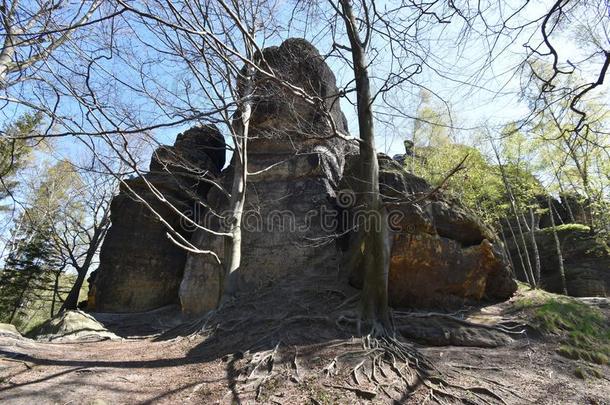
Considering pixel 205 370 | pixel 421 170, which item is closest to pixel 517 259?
pixel 421 170

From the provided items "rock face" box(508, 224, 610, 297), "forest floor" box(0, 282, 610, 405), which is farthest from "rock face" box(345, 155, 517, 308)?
"rock face" box(508, 224, 610, 297)

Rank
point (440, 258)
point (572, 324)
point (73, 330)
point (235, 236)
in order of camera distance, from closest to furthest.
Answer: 1. point (572, 324)
2. point (440, 258)
3. point (235, 236)
4. point (73, 330)

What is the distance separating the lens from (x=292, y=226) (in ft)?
33.5

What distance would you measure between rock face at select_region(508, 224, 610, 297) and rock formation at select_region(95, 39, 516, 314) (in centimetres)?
→ 906

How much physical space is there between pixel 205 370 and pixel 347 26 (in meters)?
5.52

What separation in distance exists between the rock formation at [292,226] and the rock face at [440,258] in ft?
0.07

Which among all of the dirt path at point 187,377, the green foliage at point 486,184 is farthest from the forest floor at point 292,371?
the green foliage at point 486,184

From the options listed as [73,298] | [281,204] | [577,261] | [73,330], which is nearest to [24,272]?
[73,298]

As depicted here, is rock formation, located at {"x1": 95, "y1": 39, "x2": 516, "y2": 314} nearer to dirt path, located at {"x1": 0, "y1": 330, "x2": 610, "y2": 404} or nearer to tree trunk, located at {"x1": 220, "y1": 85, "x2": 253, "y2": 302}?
tree trunk, located at {"x1": 220, "y1": 85, "x2": 253, "y2": 302}

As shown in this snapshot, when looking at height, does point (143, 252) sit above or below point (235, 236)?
above

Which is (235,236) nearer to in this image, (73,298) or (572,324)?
(572,324)

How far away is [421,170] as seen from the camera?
69.3ft

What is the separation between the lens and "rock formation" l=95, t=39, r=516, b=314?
729 cm

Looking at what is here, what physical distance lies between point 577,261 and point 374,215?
1436 cm
